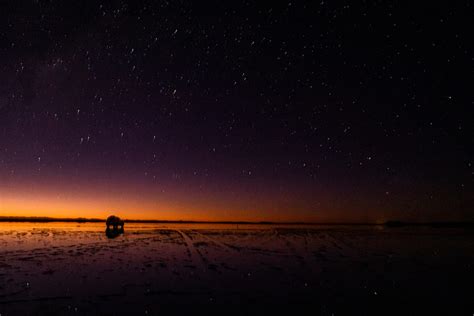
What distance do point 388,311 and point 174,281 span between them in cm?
552

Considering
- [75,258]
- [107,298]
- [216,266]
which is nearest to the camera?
Result: [107,298]

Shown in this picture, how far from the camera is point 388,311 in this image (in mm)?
7555

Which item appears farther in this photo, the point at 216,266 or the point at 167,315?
the point at 216,266

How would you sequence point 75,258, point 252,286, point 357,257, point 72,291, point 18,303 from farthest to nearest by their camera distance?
point 357,257 < point 75,258 < point 252,286 < point 72,291 < point 18,303

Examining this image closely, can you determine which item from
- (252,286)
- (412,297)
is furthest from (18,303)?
(412,297)

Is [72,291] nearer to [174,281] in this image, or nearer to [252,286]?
[174,281]

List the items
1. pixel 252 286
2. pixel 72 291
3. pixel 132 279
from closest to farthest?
pixel 72 291 < pixel 252 286 < pixel 132 279

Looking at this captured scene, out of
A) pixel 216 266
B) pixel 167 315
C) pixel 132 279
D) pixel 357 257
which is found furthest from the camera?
pixel 357 257

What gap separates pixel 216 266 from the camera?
13281 millimetres

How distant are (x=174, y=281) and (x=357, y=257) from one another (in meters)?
9.23

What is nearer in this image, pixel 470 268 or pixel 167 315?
pixel 167 315

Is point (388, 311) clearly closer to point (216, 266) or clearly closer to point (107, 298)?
point (107, 298)

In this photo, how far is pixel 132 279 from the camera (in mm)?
10664

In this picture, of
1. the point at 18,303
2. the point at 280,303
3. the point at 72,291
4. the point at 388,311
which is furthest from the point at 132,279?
the point at 388,311
